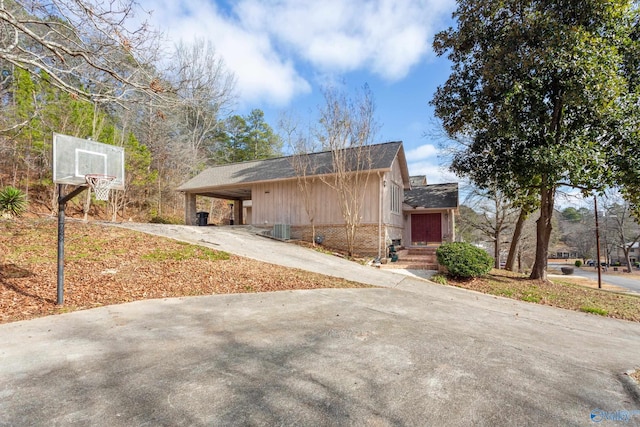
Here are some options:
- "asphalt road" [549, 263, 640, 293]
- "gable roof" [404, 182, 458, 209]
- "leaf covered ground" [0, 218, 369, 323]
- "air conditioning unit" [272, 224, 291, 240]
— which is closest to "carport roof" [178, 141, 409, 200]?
"gable roof" [404, 182, 458, 209]

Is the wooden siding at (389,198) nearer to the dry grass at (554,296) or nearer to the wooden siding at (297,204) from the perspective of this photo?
the wooden siding at (297,204)

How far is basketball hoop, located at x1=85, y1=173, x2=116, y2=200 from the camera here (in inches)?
220

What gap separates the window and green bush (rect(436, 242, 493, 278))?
510 cm

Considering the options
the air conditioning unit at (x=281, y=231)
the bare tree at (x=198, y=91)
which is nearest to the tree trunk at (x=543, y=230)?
the air conditioning unit at (x=281, y=231)

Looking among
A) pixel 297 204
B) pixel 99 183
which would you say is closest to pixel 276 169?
pixel 297 204

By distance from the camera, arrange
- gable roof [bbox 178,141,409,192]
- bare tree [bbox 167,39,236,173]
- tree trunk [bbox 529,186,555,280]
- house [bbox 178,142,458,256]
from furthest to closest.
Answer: gable roof [bbox 178,141,409,192], house [bbox 178,142,458,256], tree trunk [bbox 529,186,555,280], bare tree [bbox 167,39,236,173]

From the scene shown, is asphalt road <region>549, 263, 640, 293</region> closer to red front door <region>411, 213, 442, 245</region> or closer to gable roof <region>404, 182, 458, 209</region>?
gable roof <region>404, 182, 458, 209</region>

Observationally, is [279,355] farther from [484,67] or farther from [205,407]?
[484,67]

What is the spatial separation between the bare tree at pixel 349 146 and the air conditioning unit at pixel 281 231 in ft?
10.1

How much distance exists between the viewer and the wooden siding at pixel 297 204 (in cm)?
1407

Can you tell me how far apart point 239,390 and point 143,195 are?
21582 mm

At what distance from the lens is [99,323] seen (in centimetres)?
479

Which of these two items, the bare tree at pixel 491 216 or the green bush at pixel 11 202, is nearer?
the green bush at pixel 11 202

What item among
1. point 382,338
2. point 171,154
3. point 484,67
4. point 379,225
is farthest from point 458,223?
point 171,154
